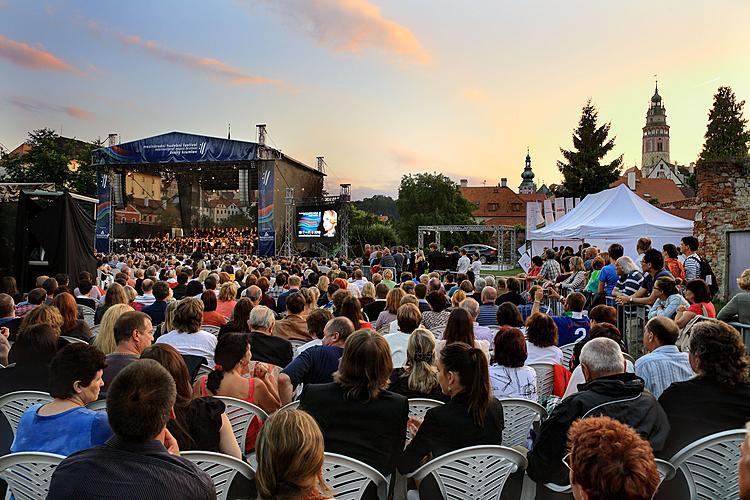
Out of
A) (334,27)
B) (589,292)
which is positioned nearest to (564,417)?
(589,292)

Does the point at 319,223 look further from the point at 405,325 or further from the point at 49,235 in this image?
the point at 405,325

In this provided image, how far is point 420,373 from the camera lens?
3.06 meters

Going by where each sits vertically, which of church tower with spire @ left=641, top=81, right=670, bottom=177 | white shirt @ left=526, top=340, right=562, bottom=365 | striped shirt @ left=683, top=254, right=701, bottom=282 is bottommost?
white shirt @ left=526, top=340, right=562, bottom=365

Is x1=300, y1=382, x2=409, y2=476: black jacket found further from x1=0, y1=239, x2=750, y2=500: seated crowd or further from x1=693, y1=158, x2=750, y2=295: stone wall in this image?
x1=693, y1=158, x2=750, y2=295: stone wall

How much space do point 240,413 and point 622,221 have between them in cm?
1030

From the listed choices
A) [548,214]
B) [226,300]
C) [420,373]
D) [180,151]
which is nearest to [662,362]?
[420,373]

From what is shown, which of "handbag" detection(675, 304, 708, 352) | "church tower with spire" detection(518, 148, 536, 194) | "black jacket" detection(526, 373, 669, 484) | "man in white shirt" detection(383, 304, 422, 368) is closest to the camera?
"black jacket" detection(526, 373, 669, 484)

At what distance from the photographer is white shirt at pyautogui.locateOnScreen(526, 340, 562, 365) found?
3859 mm

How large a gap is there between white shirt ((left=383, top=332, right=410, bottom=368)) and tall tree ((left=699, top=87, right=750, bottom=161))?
33.4 metres

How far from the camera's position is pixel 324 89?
26.6 meters

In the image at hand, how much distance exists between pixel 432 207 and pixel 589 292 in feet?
134

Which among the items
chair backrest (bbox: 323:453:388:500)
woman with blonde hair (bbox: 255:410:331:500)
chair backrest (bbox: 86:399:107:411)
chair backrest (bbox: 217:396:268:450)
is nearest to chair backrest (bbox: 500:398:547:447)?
chair backrest (bbox: 323:453:388:500)

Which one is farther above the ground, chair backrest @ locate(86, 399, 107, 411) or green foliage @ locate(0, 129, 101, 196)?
green foliage @ locate(0, 129, 101, 196)

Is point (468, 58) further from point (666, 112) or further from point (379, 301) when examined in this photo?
point (666, 112)
